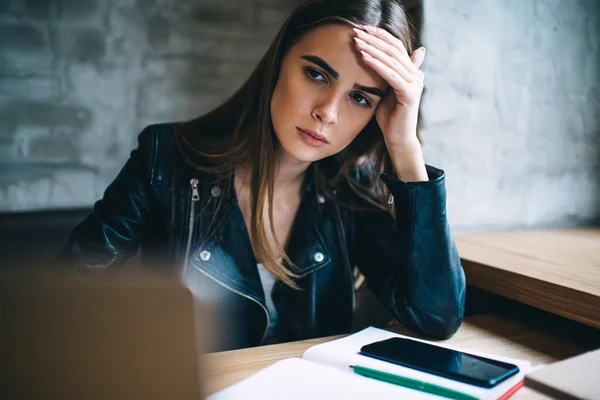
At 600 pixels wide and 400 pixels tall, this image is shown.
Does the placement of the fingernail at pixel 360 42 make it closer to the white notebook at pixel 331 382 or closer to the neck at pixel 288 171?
the neck at pixel 288 171

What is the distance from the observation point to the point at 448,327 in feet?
3.18

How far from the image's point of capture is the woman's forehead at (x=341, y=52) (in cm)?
108

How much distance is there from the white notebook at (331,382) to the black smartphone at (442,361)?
11 mm

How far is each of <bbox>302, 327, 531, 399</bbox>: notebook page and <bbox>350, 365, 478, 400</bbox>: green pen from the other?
0.04 feet

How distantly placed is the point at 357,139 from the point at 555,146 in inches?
30.0

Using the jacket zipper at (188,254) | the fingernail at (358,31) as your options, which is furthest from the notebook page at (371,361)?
the fingernail at (358,31)

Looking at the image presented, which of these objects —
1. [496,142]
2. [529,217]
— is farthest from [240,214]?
[529,217]

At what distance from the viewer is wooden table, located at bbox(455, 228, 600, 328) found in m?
0.92

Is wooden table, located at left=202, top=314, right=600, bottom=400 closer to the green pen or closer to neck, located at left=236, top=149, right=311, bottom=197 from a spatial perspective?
the green pen

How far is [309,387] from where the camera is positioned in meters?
0.66

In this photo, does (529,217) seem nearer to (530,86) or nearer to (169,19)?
(530,86)

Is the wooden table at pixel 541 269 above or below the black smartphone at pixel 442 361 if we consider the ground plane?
above

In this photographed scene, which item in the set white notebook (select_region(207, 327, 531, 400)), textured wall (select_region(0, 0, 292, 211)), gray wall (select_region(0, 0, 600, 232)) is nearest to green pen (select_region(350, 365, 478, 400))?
white notebook (select_region(207, 327, 531, 400))

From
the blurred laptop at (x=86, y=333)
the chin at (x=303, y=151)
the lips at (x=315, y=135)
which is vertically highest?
the lips at (x=315, y=135)
